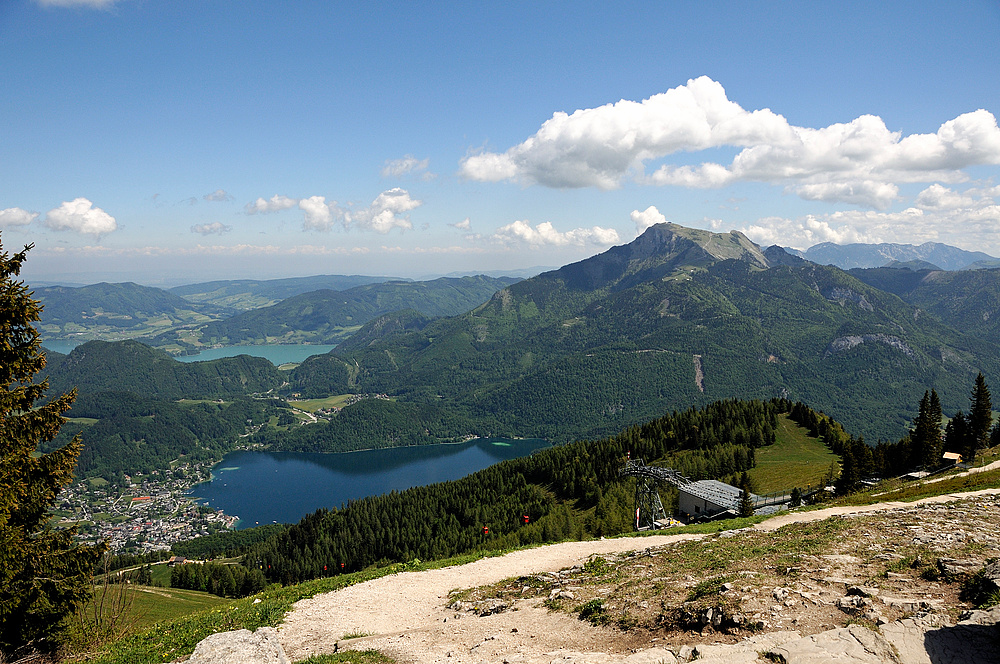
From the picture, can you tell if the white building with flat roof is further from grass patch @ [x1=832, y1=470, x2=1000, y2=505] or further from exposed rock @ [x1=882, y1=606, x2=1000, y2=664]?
exposed rock @ [x1=882, y1=606, x2=1000, y2=664]

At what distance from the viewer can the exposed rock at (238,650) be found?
13.7 meters

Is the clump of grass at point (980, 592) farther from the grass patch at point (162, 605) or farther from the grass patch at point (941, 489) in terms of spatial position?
the grass patch at point (162, 605)

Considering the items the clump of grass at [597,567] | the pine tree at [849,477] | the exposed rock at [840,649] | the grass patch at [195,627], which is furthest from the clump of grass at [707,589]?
the pine tree at [849,477]

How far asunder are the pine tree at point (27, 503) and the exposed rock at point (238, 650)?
704cm

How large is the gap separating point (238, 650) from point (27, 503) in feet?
32.7

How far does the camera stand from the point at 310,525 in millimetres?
124688

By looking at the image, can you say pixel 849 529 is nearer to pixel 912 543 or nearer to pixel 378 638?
pixel 912 543

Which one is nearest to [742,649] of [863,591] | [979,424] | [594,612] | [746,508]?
[863,591]

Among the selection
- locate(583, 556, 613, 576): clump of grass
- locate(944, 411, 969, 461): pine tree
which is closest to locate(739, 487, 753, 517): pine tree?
locate(583, 556, 613, 576): clump of grass

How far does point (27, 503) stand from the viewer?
56.5 feet

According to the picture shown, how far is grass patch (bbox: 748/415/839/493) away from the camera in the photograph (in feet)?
245

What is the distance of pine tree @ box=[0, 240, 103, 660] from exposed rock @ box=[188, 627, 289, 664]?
23.1ft

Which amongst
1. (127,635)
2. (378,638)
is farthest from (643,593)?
(127,635)

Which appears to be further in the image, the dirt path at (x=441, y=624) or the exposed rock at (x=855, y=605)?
the dirt path at (x=441, y=624)
